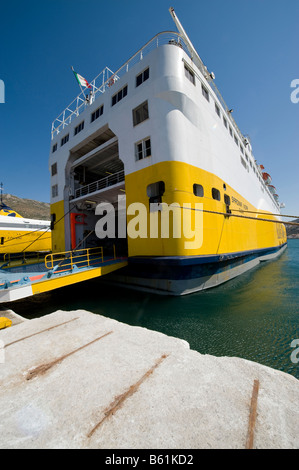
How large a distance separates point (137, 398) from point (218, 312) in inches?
231

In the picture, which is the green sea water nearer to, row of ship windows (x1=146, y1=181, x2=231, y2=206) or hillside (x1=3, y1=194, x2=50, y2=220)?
row of ship windows (x1=146, y1=181, x2=231, y2=206)

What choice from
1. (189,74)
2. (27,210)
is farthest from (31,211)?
(189,74)

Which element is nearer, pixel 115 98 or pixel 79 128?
pixel 115 98

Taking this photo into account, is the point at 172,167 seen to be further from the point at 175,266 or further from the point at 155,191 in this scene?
the point at 175,266

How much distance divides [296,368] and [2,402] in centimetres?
521

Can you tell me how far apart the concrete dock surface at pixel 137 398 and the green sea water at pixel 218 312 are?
9.42ft

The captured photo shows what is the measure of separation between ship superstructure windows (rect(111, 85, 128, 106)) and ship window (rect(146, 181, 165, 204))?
686 cm

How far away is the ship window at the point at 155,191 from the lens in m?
8.66

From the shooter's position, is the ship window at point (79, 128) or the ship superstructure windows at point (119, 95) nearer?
the ship superstructure windows at point (119, 95)

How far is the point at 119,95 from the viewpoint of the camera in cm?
1143

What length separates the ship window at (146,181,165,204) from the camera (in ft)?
28.4

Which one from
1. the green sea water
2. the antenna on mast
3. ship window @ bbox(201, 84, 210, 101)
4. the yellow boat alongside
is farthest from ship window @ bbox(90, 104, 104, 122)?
the green sea water

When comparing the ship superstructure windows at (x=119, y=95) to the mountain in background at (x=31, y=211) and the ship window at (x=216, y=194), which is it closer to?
the ship window at (x=216, y=194)

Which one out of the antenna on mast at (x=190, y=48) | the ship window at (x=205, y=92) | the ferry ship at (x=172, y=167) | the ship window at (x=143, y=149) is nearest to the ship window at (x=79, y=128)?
the ferry ship at (x=172, y=167)
